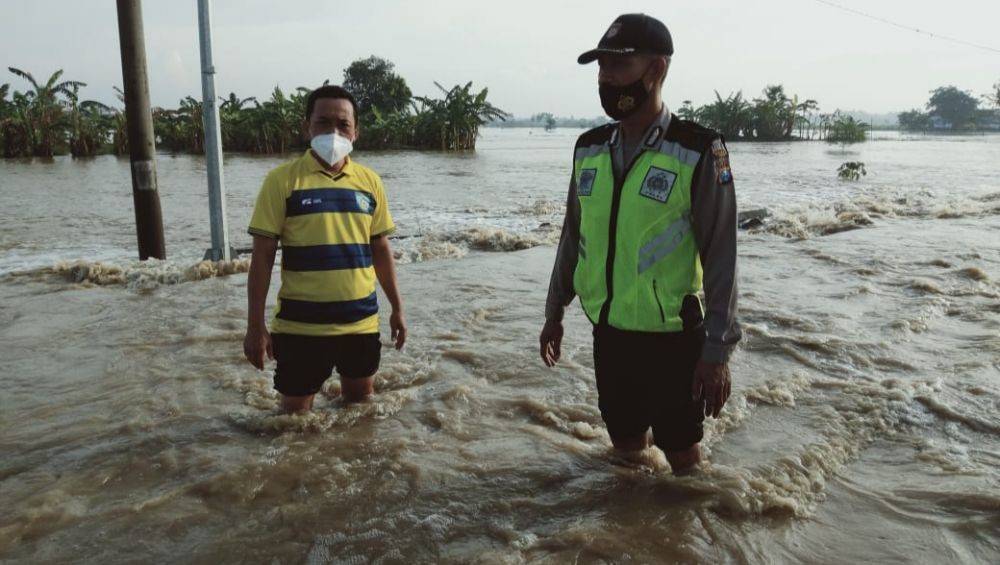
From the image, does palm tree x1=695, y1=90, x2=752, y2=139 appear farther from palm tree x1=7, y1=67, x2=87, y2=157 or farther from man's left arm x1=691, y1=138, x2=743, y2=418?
man's left arm x1=691, y1=138, x2=743, y2=418

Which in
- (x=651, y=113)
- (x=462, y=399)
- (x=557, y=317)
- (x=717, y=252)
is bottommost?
(x=462, y=399)

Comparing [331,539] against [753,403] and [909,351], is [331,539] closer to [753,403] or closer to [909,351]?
[753,403]

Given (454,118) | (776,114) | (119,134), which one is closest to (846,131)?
(776,114)

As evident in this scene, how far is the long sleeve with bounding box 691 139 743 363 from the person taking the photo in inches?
92.4

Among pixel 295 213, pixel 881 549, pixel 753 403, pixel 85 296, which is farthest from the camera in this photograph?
pixel 85 296

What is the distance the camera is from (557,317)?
123 inches

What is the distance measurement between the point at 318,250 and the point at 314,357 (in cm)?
51

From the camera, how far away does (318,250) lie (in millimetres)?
3180

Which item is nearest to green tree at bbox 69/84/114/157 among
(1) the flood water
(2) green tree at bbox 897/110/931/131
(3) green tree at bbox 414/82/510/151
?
(3) green tree at bbox 414/82/510/151

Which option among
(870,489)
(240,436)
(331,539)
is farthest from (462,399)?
(870,489)

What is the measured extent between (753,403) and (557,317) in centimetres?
189

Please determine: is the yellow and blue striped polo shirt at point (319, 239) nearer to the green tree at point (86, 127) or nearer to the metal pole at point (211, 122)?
the metal pole at point (211, 122)

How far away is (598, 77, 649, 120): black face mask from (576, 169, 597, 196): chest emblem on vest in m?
0.23

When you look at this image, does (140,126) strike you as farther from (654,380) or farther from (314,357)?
(654,380)
